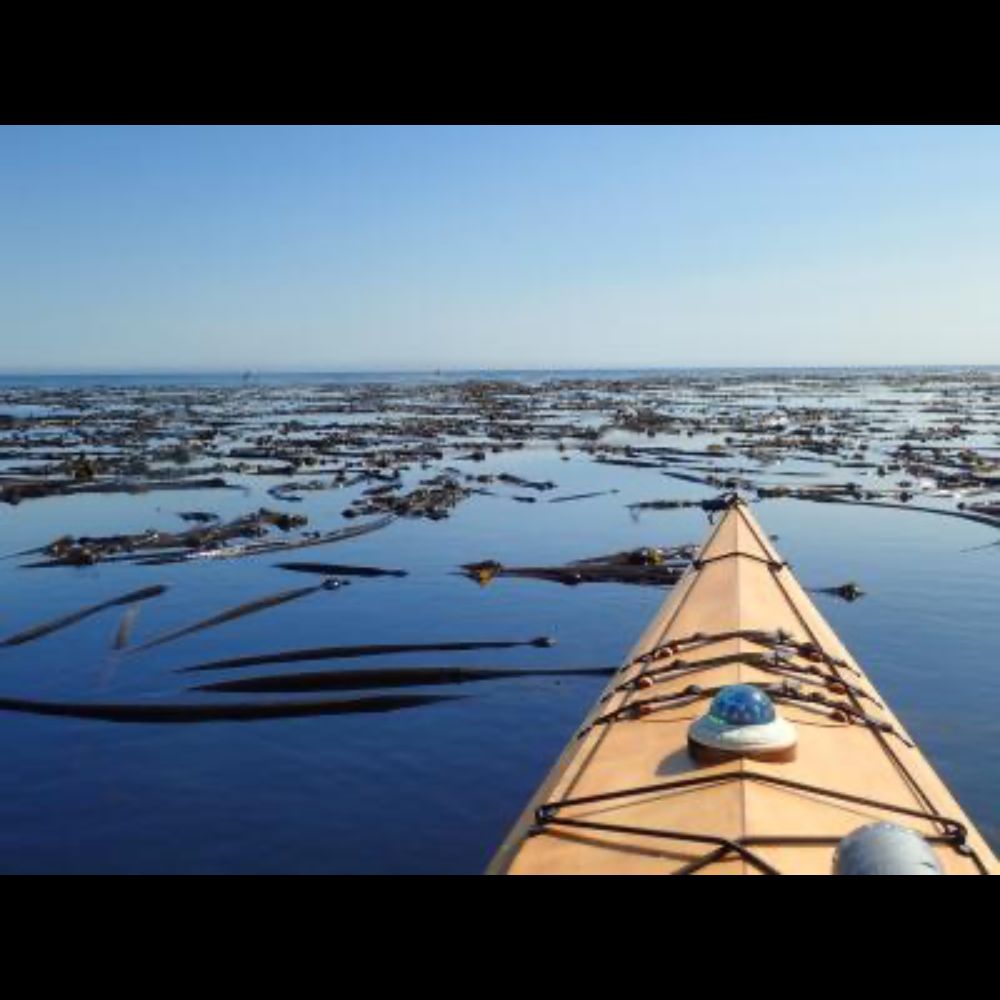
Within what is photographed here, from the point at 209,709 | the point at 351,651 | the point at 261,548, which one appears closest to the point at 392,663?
the point at 351,651

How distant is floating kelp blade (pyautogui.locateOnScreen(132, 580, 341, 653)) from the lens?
1186 centimetres

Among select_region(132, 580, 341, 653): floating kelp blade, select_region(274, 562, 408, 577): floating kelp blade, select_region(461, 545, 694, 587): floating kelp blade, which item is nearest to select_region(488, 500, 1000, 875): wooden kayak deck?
select_region(461, 545, 694, 587): floating kelp blade

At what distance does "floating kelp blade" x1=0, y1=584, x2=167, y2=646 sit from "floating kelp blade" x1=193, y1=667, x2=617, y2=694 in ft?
10.6

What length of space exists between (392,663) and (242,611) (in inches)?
118

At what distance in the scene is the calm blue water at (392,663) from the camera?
7367 millimetres

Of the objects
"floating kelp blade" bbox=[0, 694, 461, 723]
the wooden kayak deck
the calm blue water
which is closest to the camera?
the wooden kayak deck

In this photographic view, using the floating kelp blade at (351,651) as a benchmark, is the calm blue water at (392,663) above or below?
below

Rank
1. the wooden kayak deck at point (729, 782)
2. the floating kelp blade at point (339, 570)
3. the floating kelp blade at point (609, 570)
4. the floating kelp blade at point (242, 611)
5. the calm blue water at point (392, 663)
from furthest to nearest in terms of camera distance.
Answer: the floating kelp blade at point (339, 570) < the floating kelp blade at point (609, 570) < the floating kelp blade at point (242, 611) < the calm blue water at point (392, 663) < the wooden kayak deck at point (729, 782)

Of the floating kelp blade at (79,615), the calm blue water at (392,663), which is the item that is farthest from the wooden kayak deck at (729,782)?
the floating kelp blade at (79,615)

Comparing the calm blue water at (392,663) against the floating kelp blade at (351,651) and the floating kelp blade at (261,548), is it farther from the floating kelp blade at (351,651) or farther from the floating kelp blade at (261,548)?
the floating kelp blade at (261,548)

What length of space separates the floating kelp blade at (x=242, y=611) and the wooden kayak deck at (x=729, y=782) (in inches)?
260

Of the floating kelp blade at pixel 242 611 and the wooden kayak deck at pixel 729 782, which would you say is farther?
the floating kelp blade at pixel 242 611

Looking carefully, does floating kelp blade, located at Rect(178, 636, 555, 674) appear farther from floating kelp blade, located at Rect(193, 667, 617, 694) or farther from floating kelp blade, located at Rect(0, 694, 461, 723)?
floating kelp blade, located at Rect(0, 694, 461, 723)
